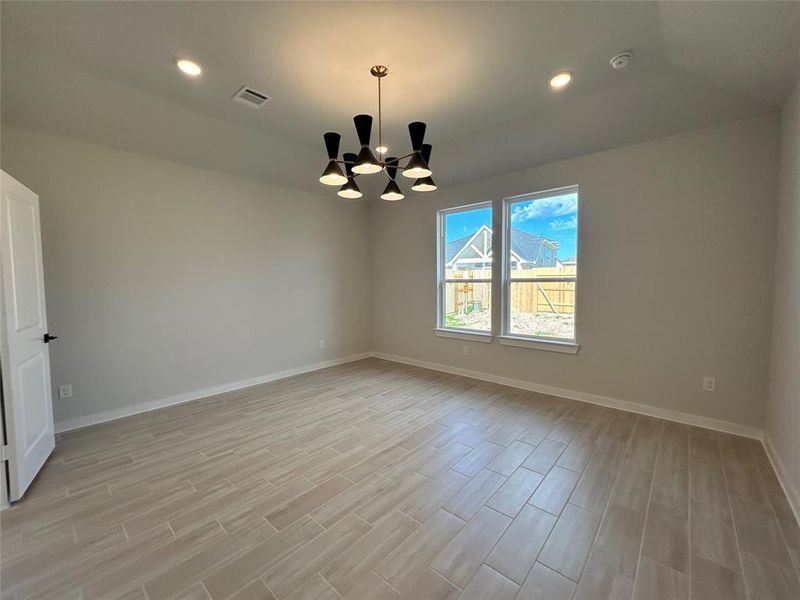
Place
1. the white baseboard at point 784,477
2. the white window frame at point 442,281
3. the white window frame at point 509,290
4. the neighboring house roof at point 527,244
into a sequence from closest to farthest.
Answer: the white baseboard at point 784,477 → the white window frame at point 509,290 → the neighboring house roof at point 527,244 → the white window frame at point 442,281

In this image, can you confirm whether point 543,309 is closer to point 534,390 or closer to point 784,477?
point 534,390

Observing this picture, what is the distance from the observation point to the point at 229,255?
13.1ft

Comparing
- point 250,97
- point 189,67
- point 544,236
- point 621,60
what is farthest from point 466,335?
point 189,67

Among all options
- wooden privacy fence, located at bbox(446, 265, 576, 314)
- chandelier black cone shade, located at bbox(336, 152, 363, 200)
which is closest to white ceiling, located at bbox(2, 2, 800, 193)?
chandelier black cone shade, located at bbox(336, 152, 363, 200)

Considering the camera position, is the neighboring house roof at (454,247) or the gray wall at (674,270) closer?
the gray wall at (674,270)

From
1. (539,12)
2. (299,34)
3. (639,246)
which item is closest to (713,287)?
(639,246)

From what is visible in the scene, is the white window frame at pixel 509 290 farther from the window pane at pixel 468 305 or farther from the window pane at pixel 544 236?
the window pane at pixel 468 305

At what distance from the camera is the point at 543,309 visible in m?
3.92

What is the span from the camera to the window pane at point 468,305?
4434mm

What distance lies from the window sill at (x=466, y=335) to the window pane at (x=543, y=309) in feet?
1.12

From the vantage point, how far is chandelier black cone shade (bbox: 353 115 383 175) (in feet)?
6.69

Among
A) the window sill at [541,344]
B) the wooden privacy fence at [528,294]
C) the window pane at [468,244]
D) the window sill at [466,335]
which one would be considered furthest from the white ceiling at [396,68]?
the window sill at [466,335]

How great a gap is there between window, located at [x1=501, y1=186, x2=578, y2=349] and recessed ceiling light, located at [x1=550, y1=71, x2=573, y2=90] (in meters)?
1.39

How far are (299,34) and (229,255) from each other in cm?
277
